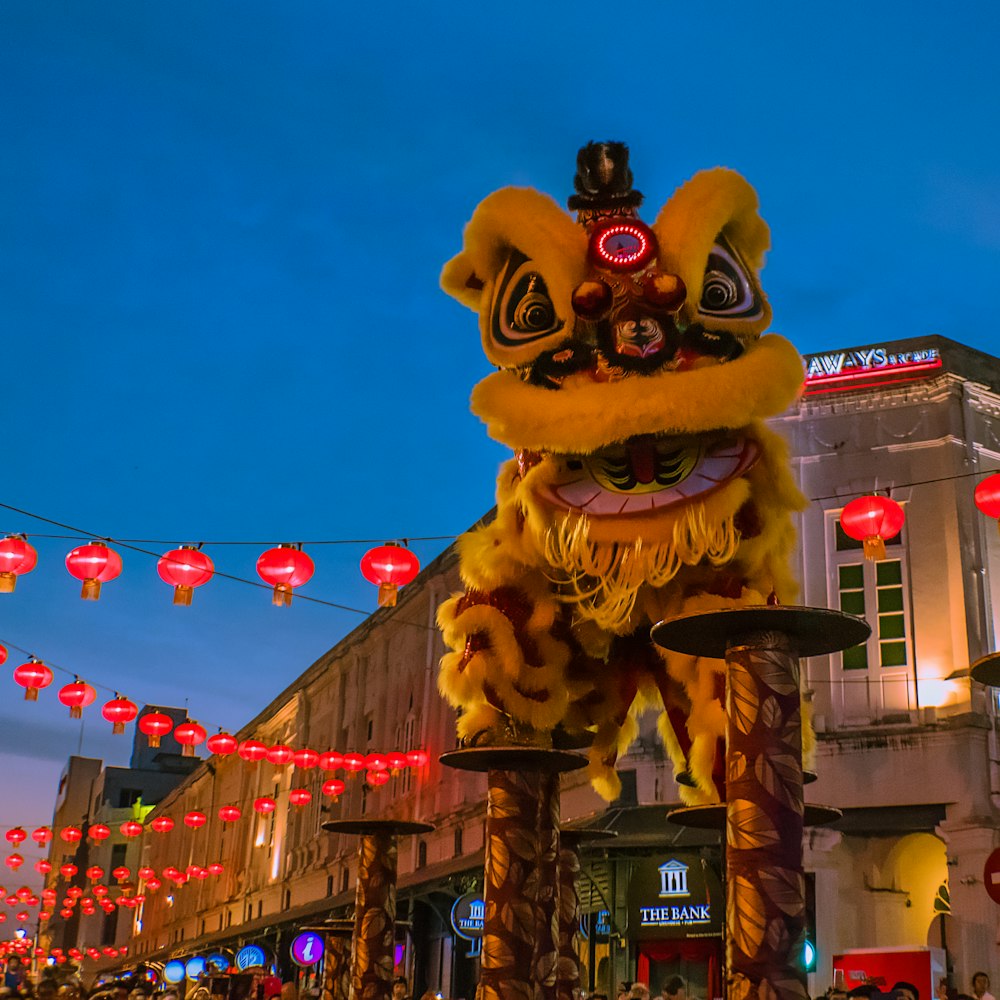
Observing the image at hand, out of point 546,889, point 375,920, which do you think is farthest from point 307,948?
point 546,889

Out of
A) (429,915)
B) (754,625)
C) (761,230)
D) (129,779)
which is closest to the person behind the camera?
(754,625)

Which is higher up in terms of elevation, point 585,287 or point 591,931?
point 585,287

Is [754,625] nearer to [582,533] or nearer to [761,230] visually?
[582,533]

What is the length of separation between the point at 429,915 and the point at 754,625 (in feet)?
68.0

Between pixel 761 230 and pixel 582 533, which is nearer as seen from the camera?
pixel 582 533

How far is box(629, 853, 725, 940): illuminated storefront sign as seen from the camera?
16.6 meters

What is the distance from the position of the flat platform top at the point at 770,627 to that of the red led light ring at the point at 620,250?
7.46 ft

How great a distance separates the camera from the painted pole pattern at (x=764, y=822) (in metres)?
5.23

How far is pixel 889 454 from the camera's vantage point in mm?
17422

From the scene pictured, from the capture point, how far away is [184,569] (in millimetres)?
12992

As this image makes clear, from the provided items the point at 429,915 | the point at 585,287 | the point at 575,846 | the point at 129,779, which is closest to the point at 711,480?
the point at 585,287

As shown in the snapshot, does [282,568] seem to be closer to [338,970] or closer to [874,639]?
[338,970]

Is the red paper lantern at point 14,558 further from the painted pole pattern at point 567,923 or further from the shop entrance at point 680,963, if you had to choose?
the shop entrance at point 680,963

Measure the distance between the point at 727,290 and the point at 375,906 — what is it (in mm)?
5352
